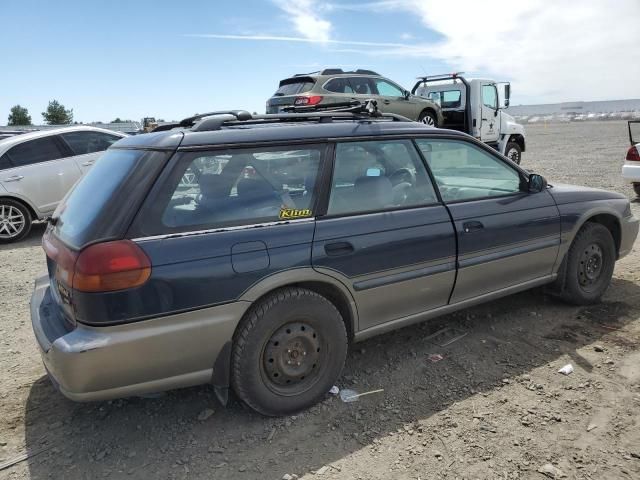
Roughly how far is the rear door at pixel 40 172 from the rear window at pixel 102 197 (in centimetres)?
578

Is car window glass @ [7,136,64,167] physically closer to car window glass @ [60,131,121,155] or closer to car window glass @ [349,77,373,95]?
car window glass @ [60,131,121,155]

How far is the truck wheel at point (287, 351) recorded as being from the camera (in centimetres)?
273

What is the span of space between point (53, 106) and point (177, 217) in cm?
5910

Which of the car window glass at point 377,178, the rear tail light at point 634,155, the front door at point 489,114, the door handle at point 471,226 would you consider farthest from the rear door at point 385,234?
the front door at point 489,114

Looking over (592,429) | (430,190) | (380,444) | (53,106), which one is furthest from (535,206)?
(53,106)

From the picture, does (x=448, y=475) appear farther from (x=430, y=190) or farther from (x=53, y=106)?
(x=53, y=106)

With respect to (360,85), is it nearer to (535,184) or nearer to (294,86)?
(294,86)

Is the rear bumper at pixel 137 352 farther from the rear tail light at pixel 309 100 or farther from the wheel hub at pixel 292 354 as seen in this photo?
the rear tail light at pixel 309 100

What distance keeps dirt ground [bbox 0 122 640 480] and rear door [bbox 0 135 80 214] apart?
4853mm

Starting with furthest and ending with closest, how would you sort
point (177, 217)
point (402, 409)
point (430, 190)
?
point (430, 190), point (402, 409), point (177, 217)

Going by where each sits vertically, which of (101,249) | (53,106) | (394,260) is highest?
(53,106)

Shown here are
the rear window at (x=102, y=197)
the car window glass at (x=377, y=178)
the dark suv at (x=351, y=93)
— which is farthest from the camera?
the dark suv at (x=351, y=93)

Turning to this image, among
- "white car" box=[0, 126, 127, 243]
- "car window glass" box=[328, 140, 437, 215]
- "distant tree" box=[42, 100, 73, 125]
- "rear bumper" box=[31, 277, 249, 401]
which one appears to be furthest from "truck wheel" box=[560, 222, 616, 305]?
"distant tree" box=[42, 100, 73, 125]

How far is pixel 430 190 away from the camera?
3.49 meters
